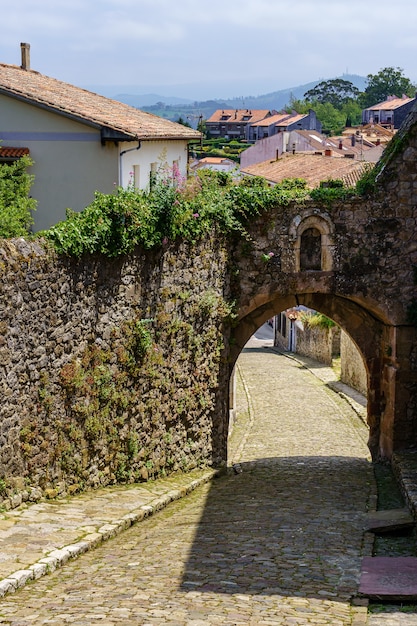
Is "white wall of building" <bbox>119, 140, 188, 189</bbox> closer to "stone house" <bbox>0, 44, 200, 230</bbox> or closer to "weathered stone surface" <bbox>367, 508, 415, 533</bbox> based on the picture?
"stone house" <bbox>0, 44, 200, 230</bbox>

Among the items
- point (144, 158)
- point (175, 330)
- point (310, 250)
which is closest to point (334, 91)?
point (144, 158)

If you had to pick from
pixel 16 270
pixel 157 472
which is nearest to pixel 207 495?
pixel 157 472

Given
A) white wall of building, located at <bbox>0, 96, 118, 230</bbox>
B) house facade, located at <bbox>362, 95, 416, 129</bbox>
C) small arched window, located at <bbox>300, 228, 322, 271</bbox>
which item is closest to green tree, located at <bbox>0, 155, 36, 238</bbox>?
white wall of building, located at <bbox>0, 96, 118, 230</bbox>

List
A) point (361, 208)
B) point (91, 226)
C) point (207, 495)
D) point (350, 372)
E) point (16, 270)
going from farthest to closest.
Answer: point (350, 372) → point (361, 208) → point (207, 495) → point (91, 226) → point (16, 270)

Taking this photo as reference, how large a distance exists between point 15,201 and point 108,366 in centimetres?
476

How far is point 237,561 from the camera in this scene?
32.6ft

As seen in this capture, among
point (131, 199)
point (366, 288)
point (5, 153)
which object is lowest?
point (366, 288)

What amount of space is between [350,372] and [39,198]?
12.2 m

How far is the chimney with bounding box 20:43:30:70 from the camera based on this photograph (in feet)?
83.7

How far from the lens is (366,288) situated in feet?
55.2

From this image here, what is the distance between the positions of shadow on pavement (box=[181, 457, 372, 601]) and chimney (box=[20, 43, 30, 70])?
1341 centimetres

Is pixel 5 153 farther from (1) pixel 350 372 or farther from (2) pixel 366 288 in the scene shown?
(1) pixel 350 372

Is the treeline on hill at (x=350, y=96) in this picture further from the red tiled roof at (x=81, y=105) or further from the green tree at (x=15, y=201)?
the green tree at (x=15, y=201)

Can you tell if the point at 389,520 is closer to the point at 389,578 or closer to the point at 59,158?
the point at 389,578
